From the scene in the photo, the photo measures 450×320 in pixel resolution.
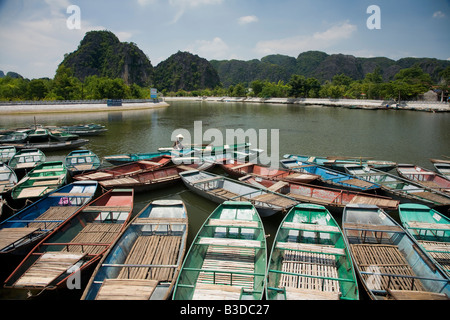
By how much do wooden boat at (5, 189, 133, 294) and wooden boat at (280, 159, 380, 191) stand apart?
1218 centimetres

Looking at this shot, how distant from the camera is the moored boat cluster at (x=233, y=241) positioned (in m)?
7.49

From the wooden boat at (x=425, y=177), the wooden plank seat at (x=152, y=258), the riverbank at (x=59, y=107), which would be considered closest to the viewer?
the wooden plank seat at (x=152, y=258)

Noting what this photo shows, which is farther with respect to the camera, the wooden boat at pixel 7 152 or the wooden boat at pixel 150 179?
the wooden boat at pixel 7 152

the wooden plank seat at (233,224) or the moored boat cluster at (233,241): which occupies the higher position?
the wooden plank seat at (233,224)

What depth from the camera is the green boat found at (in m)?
7.13

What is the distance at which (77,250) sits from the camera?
9.60 m

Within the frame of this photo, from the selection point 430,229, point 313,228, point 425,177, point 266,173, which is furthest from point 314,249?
point 425,177

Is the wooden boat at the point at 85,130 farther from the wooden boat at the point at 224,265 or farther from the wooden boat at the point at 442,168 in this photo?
the wooden boat at the point at 442,168

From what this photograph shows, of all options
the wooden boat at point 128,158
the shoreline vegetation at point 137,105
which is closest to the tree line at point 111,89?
the shoreline vegetation at point 137,105

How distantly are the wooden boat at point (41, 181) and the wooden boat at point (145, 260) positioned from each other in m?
7.23
